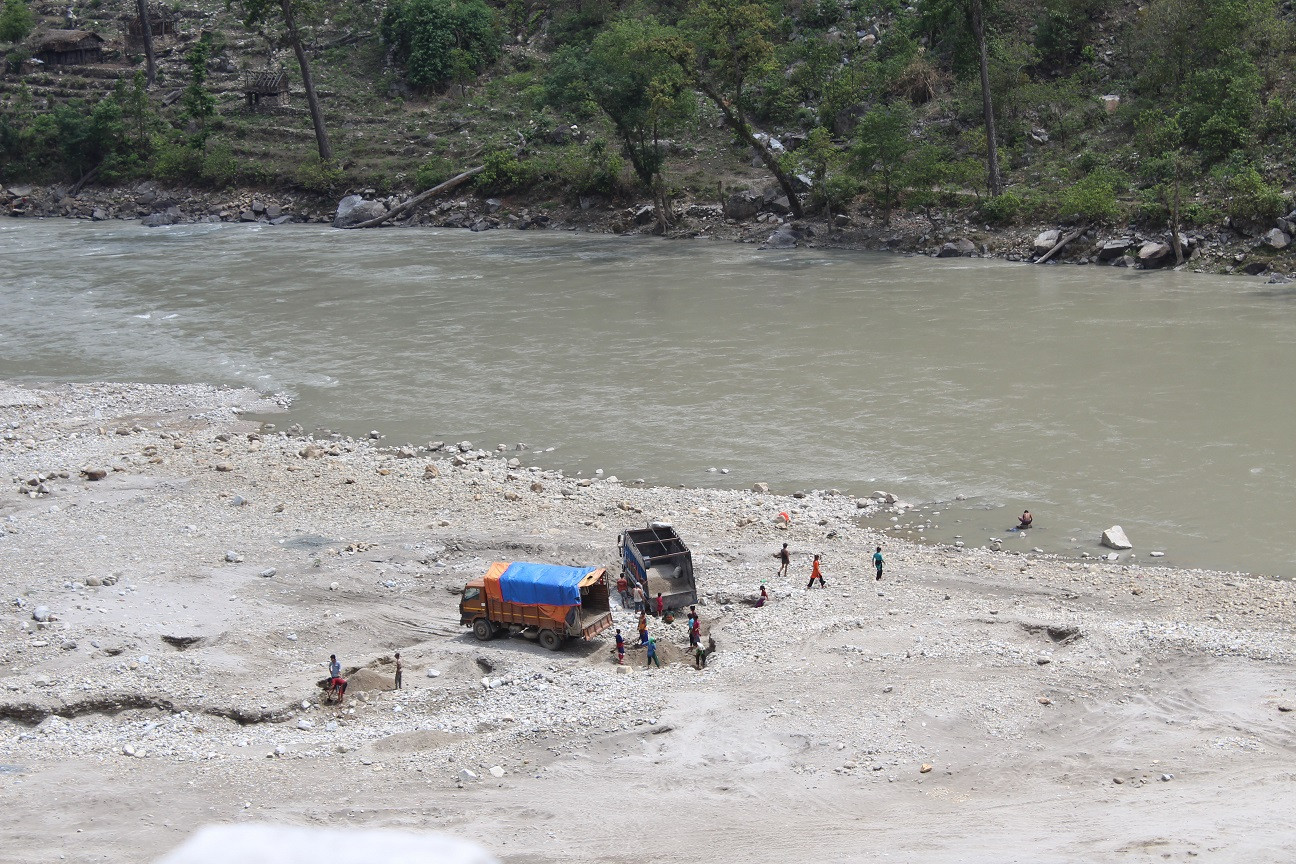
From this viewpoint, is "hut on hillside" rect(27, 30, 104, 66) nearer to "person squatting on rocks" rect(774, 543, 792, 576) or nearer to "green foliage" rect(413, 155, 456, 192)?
"green foliage" rect(413, 155, 456, 192)

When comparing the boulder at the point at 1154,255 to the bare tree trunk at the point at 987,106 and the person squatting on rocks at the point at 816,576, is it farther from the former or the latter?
the person squatting on rocks at the point at 816,576

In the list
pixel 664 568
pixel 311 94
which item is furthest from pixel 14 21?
pixel 664 568

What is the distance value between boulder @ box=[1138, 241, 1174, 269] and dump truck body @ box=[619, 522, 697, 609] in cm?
2793

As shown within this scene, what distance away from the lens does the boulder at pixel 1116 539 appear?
65.0 ft

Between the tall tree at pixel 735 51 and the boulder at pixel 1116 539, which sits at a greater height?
the tall tree at pixel 735 51

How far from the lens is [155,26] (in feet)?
242

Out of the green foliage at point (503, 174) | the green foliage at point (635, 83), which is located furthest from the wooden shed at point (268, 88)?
the green foliage at point (635, 83)

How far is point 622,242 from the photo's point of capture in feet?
168

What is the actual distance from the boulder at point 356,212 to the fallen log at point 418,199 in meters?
0.29

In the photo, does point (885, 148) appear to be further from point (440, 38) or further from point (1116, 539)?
point (440, 38)

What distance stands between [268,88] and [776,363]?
148 ft

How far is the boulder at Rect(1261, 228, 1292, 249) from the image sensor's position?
3772 cm

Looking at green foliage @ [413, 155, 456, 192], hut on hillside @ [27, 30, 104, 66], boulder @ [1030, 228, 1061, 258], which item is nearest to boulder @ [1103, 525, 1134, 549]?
boulder @ [1030, 228, 1061, 258]

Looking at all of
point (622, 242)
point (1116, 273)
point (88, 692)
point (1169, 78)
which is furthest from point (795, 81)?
point (88, 692)
